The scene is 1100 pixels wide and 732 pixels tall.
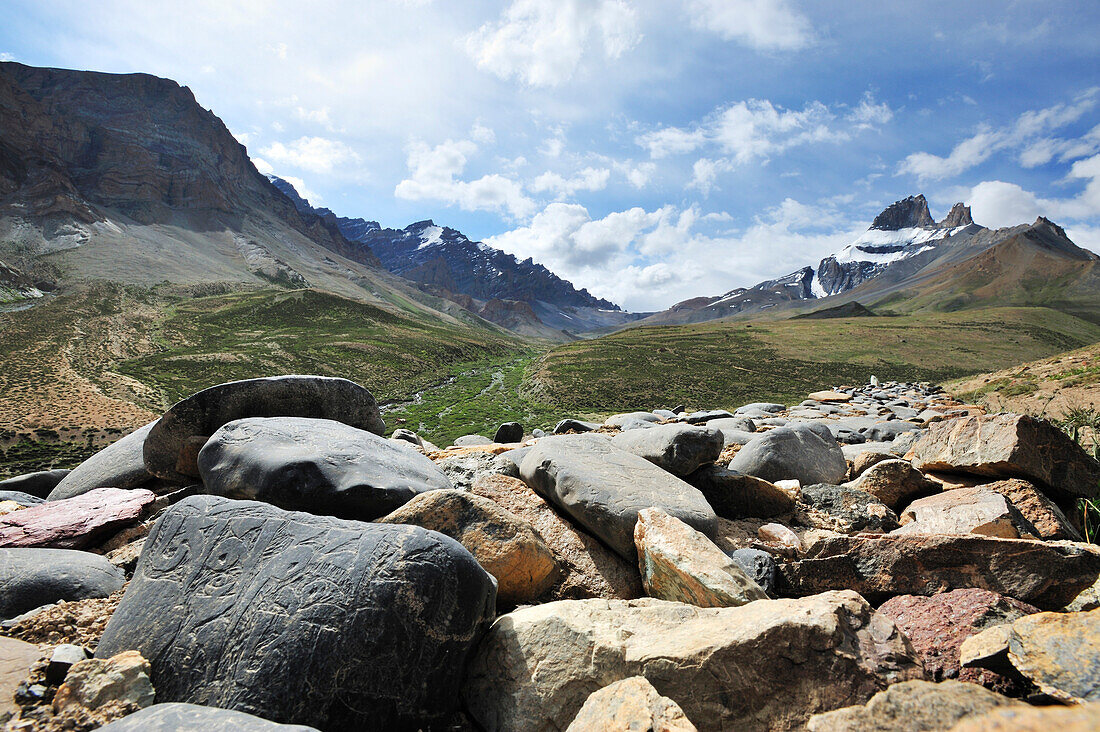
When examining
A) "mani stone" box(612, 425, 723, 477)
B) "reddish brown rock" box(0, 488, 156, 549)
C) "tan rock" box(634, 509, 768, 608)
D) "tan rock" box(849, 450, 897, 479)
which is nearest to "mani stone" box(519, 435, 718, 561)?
"tan rock" box(634, 509, 768, 608)

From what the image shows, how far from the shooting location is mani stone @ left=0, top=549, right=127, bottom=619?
431cm

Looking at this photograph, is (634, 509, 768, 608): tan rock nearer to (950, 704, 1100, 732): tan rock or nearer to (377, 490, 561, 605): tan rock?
(377, 490, 561, 605): tan rock

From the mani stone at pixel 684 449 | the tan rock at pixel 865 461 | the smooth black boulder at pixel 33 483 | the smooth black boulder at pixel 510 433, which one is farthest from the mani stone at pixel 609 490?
the smooth black boulder at pixel 33 483

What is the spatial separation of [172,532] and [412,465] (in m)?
2.95

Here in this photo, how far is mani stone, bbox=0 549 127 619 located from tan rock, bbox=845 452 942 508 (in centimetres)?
992

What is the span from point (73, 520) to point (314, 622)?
218 inches

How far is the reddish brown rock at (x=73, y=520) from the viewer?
18.5 ft

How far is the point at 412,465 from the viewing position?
6.70m

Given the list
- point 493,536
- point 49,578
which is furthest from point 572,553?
point 49,578

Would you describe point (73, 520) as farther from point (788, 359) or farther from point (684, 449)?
point (788, 359)

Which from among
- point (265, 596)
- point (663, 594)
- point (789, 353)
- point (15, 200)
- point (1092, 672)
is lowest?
point (663, 594)

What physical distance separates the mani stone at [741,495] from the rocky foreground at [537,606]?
19.1 inches

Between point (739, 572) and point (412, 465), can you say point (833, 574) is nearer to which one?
point (739, 572)

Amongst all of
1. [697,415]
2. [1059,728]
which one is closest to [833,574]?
[1059,728]
